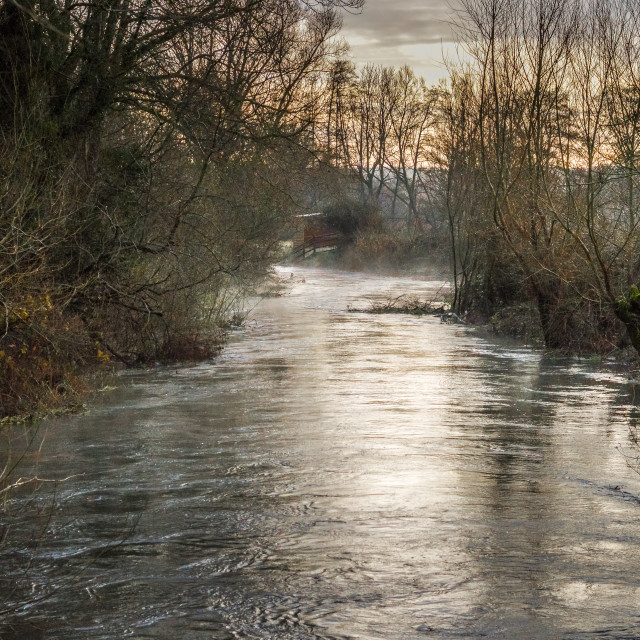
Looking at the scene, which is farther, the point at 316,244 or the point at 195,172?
the point at 316,244

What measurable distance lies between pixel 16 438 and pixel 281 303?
28.9 metres

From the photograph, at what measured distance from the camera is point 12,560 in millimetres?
9117

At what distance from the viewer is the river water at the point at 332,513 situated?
7.82m

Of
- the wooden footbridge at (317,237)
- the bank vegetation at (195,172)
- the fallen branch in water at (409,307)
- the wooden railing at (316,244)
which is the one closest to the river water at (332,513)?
the bank vegetation at (195,172)

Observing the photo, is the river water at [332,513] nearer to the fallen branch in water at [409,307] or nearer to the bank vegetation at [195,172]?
the bank vegetation at [195,172]

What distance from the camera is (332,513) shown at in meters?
10.7

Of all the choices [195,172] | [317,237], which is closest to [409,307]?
[195,172]

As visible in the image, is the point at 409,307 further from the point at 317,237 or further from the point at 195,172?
the point at 317,237

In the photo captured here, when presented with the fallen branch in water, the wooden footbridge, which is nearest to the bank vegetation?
the fallen branch in water

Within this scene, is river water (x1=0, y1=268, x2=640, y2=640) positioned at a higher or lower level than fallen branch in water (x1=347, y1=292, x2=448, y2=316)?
lower

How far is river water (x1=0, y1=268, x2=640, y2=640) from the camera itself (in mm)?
7824

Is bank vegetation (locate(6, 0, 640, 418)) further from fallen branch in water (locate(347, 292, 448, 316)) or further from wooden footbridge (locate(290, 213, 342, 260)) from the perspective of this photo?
wooden footbridge (locate(290, 213, 342, 260))

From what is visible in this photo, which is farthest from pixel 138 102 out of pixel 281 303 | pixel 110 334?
pixel 281 303

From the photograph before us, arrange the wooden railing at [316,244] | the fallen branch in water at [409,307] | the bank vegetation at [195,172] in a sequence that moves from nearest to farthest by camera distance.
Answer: the bank vegetation at [195,172]
the fallen branch in water at [409,307]
the wooden railing at [316,244]
